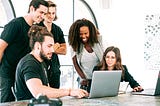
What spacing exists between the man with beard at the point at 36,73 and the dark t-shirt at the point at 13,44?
0.52 m

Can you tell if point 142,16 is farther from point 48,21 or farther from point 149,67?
point 48,21

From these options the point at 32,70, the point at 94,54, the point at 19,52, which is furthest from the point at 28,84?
the point at 94,54

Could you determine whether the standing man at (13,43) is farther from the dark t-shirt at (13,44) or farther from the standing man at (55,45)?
the standing man at (55,45)

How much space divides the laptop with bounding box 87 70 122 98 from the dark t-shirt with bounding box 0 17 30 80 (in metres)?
0.90

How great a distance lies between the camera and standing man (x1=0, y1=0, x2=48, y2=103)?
9.17ft

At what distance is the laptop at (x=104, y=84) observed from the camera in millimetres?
2258

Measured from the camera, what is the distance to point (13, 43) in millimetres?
2869

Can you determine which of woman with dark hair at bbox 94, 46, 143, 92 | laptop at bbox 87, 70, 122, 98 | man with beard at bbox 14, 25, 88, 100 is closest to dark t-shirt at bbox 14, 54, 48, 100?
man with beard at bbox 14, 25, 88, 100

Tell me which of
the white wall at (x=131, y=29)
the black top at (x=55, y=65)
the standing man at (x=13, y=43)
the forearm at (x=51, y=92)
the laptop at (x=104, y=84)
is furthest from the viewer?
the white wall at (x=131, y=29)

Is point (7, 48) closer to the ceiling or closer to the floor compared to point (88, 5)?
closer to the floor

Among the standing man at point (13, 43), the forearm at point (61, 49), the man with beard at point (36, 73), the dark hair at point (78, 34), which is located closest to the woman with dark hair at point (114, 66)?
the dark hair at point (78, 34)

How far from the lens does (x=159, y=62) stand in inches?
220

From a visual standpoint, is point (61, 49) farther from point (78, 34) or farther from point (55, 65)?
point (78, 34)

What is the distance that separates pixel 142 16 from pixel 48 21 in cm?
286
